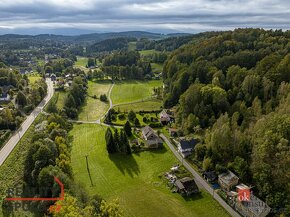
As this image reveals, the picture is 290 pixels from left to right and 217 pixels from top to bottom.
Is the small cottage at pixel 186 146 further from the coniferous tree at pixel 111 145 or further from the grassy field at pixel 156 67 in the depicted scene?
the grassy field at pixel 156 67

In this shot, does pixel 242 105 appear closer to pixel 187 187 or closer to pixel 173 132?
pixel 173 132

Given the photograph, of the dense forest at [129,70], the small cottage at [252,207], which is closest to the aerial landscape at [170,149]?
the small cottage at [252,207]

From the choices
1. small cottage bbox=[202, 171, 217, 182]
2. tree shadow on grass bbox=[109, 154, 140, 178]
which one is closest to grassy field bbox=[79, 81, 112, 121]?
tree shadow on grass bbox=[109, 154, 140, 178]

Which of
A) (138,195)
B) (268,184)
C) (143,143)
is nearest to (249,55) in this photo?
(143,143)

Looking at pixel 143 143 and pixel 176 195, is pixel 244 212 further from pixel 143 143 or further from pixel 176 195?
pixel 143 143

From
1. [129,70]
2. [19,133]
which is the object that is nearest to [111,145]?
[19,133]

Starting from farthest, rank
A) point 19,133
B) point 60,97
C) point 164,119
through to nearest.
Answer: point 60,97
point 164,119
point 19,133
